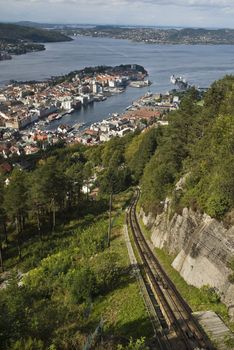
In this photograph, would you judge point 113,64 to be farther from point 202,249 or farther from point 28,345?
point 28,345

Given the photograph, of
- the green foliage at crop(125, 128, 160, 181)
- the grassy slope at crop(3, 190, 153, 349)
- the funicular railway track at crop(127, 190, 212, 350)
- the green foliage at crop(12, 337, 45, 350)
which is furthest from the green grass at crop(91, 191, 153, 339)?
the green foliage at crop(125, 128, 160, 181)

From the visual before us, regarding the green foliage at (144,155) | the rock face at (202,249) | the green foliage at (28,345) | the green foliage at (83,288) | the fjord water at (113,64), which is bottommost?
the fjord water at (113,64)

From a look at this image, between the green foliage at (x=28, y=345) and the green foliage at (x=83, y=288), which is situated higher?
the green foliage at (x=28, y=345)

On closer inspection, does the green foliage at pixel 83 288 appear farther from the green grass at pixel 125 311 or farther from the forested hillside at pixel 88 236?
the green grass at pixel 125 311

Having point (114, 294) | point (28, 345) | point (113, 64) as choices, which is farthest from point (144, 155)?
point (113, 64)

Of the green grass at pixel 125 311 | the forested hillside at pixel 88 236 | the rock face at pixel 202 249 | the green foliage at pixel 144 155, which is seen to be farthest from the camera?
the green foliage at pixel 144 155

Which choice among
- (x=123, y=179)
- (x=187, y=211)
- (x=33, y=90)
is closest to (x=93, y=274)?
(x=187, y=211)

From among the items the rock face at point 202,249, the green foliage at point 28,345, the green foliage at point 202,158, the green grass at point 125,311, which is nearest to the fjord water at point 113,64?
the green foliage at point 202,158
